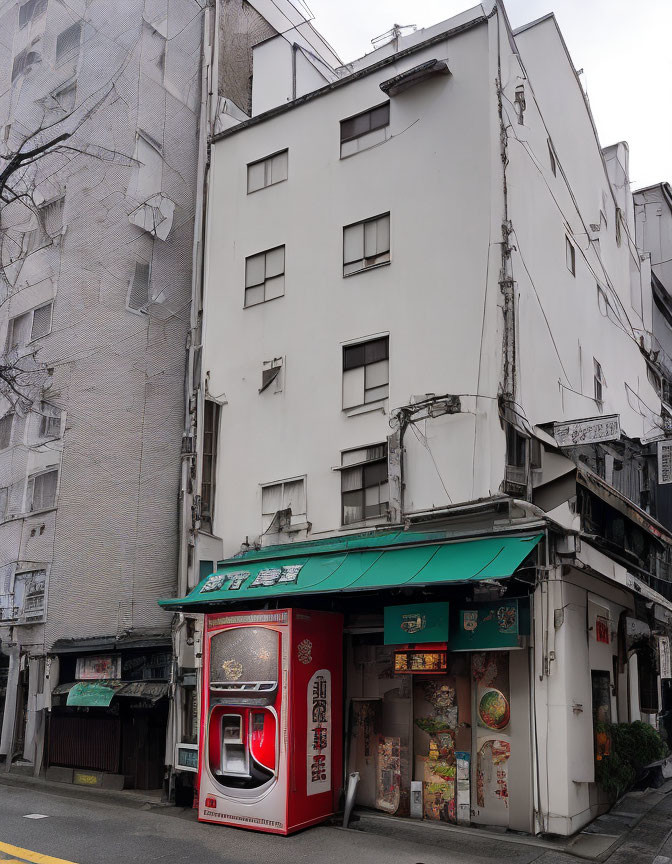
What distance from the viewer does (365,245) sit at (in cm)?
1705

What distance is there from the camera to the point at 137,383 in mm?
20766

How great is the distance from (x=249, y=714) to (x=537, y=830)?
5.14 meters

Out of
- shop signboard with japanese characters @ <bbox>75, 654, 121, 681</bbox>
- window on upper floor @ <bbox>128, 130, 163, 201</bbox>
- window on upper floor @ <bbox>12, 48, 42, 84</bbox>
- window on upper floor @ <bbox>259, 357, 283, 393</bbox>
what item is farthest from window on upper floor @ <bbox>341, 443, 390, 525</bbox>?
window on upper floor @ <bbox>12, 48, 42, 84</bbox>

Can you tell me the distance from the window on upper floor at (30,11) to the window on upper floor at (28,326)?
9.60 metres

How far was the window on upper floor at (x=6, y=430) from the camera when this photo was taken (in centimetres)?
2211

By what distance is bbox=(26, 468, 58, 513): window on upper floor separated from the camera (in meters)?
20.3

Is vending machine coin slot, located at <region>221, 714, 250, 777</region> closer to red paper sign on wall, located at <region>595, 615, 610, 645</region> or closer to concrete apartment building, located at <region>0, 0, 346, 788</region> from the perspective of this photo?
concrete apartment building, located at <region>0, 0, 346, 788</region>

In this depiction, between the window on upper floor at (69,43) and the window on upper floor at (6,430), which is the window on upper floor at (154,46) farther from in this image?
the window on upper floor at (6,430)

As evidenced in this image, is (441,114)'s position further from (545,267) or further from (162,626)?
(162,626)

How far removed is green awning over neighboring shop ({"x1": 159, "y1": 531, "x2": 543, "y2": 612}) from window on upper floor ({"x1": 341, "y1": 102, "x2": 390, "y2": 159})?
8.64 meters

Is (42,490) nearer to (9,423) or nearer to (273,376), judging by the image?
(9,423)

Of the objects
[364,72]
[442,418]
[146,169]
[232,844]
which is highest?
[364,72]

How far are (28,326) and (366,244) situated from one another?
10.7 meters

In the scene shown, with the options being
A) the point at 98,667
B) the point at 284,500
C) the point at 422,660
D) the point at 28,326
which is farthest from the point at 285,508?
the point at 28,326
